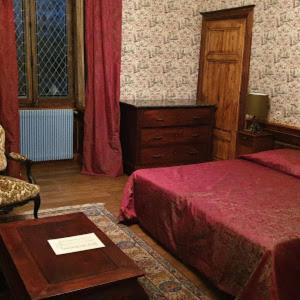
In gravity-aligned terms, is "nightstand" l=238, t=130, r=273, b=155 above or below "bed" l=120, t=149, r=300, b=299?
above

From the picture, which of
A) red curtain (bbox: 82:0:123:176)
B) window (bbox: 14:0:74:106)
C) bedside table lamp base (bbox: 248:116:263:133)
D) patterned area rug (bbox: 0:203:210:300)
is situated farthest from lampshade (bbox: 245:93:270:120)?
window (bbox: 14:0:74:106)

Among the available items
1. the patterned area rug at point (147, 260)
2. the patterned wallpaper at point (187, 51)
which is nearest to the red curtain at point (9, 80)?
the patterned area rug at point (147, 260)

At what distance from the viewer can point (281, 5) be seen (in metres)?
4.16

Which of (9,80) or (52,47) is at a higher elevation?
(52,47)

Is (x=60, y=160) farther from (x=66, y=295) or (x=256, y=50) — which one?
(x=66, y=295)

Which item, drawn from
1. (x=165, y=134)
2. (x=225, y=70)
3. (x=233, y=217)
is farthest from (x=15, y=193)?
(x=225, y=70)

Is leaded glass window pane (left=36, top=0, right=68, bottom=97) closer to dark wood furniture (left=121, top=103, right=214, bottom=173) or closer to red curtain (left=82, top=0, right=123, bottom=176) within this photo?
red curtain (left=82, top=0, right=123, bottom=176)

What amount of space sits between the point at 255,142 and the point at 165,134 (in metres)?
1.03

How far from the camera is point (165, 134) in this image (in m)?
→ 4.73

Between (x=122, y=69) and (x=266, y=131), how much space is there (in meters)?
1.81

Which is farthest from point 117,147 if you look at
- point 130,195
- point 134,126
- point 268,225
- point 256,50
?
point 268,225

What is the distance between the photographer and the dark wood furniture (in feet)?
15.1

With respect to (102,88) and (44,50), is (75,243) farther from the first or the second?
(44,50)

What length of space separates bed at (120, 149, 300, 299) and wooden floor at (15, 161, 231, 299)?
0.26 metres
